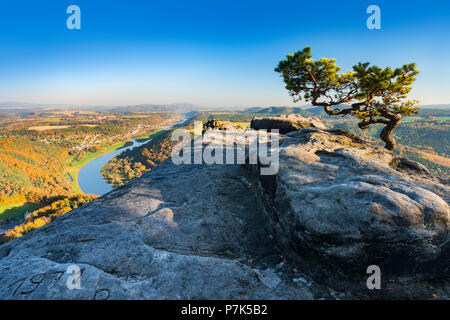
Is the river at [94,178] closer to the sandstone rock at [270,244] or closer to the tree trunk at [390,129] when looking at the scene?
the sandstone rock at [270,244]

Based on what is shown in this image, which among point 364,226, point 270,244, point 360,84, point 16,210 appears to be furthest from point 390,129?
point 16,210

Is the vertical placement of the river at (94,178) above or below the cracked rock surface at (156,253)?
below

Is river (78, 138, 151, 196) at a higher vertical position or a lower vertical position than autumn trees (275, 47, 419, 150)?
lower

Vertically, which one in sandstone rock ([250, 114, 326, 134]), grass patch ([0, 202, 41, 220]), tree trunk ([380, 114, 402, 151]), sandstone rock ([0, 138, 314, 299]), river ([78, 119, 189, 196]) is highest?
sandstone rock ([250, 114, 326, 134])

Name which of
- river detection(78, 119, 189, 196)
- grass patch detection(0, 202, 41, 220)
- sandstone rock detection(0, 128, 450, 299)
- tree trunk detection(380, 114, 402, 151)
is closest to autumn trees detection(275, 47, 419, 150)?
tree trunk detection(380, 114, 402, 151)

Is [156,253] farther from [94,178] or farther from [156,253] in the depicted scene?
[94,178]

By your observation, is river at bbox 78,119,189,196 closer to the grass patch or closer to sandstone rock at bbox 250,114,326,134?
the grass patch

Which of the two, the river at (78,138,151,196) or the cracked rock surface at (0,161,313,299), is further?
the river at (78,138,151,196)

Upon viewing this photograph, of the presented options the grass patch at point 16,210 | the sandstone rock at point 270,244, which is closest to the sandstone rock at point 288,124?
the sandstone rock at point 270,244
